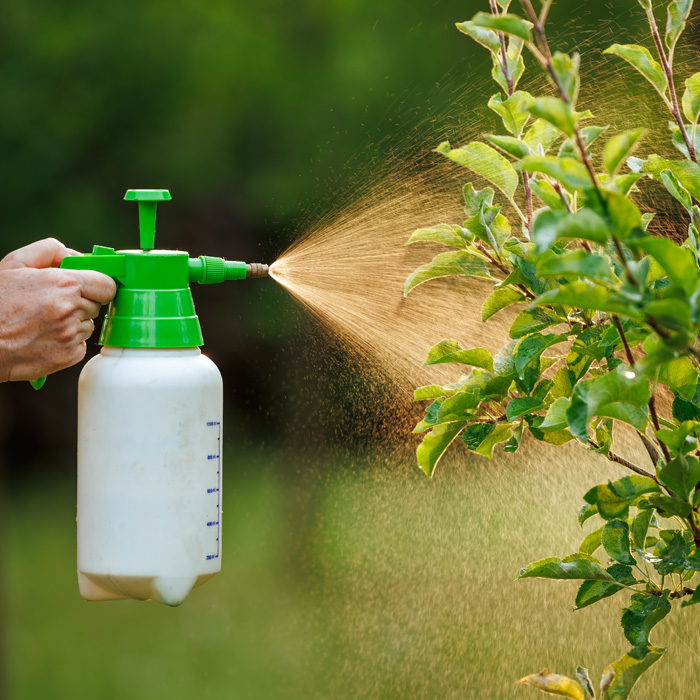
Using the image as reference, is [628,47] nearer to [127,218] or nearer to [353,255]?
[353,255]

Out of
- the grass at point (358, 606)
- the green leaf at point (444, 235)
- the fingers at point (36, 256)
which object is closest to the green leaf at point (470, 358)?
the green leaf at point (444, 235)

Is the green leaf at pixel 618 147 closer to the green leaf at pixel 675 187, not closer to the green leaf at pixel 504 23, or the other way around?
the green leaf at pixel 504 23

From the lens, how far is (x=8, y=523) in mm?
3977

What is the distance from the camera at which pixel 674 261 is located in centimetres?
64

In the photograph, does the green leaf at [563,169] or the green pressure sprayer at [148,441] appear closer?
the green leaf at [563,169]

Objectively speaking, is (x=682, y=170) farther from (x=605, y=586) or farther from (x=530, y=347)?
(x=605, y=586)

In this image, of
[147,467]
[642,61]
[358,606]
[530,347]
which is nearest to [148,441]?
[147,467]

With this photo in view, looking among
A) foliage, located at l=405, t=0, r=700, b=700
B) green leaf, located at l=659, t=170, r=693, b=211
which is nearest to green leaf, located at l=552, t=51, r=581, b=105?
foliage, located at l=405, t=0, r=700, b=700

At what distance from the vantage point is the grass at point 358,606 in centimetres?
310

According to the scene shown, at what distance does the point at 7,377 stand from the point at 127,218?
9.40ft

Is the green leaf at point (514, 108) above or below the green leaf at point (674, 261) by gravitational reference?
above

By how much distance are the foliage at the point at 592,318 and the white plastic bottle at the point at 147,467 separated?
25 centimetres

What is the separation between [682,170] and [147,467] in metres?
0.61

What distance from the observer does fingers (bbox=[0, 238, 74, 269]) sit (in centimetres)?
119
